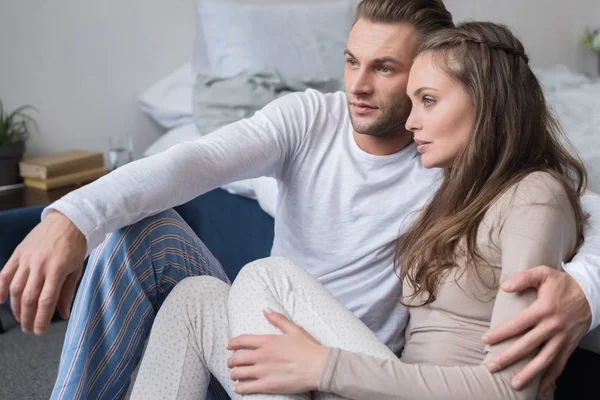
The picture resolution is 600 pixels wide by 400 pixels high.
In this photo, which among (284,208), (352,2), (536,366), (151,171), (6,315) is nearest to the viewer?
(536,366)

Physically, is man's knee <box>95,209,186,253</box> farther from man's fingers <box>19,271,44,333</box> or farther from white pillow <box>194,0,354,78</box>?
white pillow <box>194,0,354,78</box>

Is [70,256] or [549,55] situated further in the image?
[549,55]

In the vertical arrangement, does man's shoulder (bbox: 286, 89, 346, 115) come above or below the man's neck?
above

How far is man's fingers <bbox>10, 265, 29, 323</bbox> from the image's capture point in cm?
105

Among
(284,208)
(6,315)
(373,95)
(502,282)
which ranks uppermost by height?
(373,95)

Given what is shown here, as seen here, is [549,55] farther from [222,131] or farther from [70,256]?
[70,256]

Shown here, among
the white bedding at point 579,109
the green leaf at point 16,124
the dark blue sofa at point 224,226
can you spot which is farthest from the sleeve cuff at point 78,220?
the green leaf at point 16,124

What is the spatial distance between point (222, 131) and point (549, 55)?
3.06m

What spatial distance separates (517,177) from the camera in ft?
3.76

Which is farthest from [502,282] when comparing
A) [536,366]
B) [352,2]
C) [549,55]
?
[549,55]

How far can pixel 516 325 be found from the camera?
0.97 m

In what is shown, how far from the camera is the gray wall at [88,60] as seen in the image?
254 centimetres

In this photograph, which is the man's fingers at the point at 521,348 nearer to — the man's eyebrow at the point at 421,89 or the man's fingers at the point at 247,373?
the man's fingers at the point at 247,373

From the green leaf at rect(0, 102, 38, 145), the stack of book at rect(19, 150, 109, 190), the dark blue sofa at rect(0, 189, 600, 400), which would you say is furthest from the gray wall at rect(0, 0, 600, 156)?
the dark blue sofa at rect(0, 189, 600, 400)
